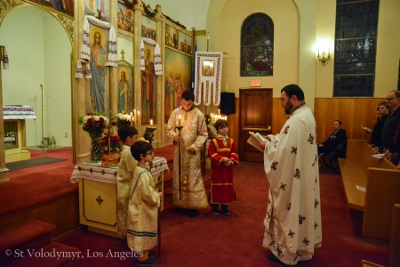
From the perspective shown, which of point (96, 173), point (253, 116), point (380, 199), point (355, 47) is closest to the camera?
point (380, 199)

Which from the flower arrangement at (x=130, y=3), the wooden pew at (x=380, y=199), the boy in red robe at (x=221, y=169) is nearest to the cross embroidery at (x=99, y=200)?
the boy in red robe at (x=221, y=169)

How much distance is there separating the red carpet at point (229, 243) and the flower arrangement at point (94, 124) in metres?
1.38

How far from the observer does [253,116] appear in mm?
10391

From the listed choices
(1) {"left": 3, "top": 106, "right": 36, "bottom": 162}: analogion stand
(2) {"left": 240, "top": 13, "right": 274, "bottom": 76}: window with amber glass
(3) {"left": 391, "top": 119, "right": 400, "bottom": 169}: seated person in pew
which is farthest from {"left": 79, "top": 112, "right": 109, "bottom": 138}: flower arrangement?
(2) {"left": 240, "top": 13, "right": 274, "bottom": 76}: window with amber glass

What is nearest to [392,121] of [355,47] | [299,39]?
[355,47]

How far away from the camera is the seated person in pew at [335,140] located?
860 cm

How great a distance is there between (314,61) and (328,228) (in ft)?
20.9

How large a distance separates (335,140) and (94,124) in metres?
6.85

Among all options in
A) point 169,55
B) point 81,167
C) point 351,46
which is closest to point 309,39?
point 351,46

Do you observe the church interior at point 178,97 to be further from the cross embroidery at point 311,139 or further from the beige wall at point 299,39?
the cross embroidery at point 311,139

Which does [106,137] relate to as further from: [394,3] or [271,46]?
[394,3]

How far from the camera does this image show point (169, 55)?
9.04m

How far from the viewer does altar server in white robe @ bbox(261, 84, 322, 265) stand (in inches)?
121

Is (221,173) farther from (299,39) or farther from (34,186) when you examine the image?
(299,39)
